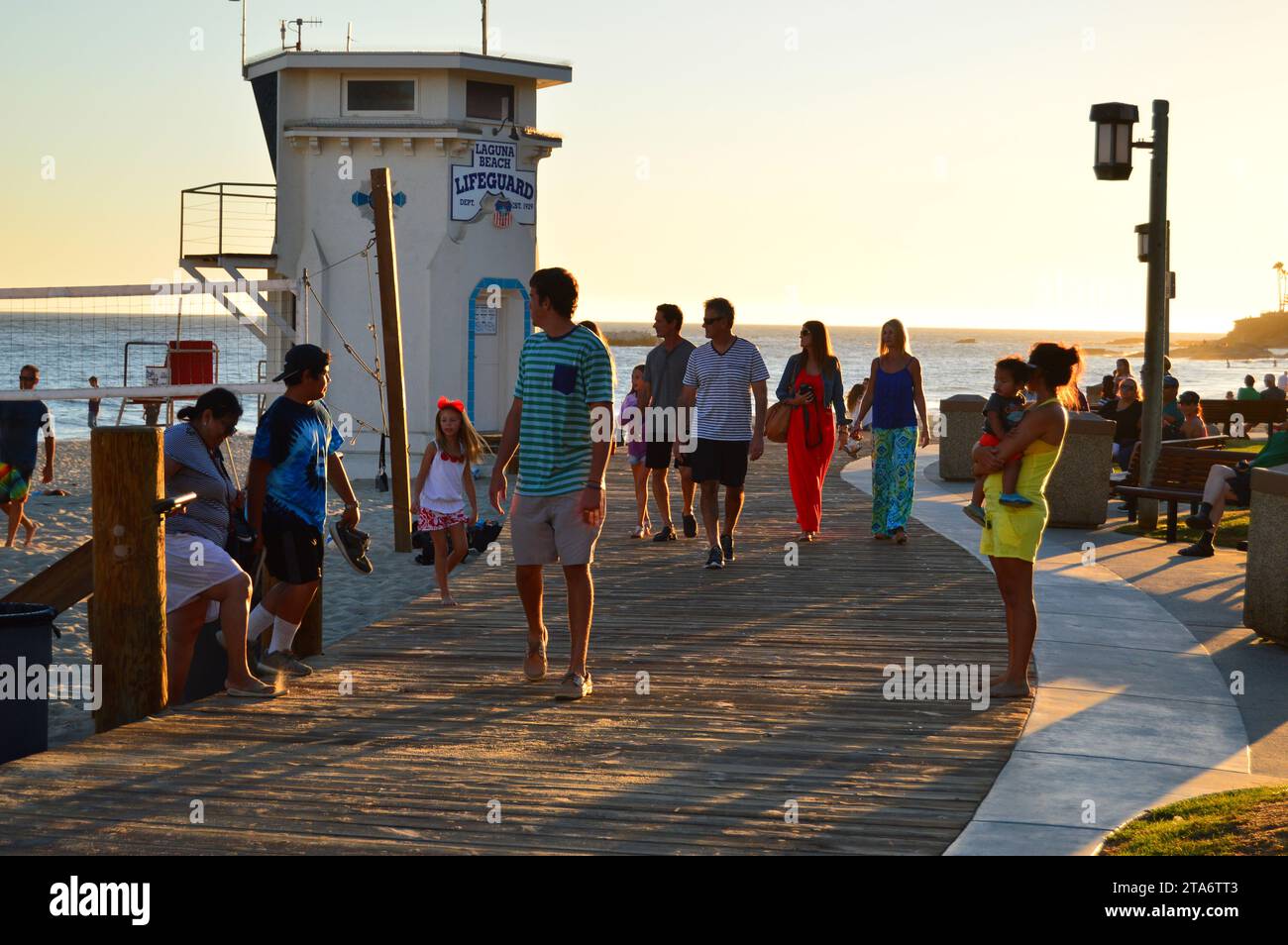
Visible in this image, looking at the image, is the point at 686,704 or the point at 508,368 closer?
the point at 686,704

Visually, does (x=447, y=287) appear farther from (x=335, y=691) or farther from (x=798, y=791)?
(x=798, y=791)

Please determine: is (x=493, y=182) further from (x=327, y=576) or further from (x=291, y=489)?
(x=291, y=489)

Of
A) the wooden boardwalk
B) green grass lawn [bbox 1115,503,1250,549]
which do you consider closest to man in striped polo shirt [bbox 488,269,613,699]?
the wooden boardwalk

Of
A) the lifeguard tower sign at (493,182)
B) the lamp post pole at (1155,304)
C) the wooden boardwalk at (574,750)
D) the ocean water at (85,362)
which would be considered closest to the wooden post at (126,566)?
the wooden boardwalk at (574,750)

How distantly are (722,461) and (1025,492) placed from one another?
179 inches

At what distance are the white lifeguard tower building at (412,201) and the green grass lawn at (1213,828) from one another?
2080cm

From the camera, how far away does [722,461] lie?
1194cm

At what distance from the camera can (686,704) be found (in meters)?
7.51

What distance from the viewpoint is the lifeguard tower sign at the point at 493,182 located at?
84.3ft

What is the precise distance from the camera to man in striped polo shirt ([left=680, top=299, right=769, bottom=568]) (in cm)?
1184

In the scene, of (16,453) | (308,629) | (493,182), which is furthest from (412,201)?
(308,629)

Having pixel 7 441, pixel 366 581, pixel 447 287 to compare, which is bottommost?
pixel 366 581
